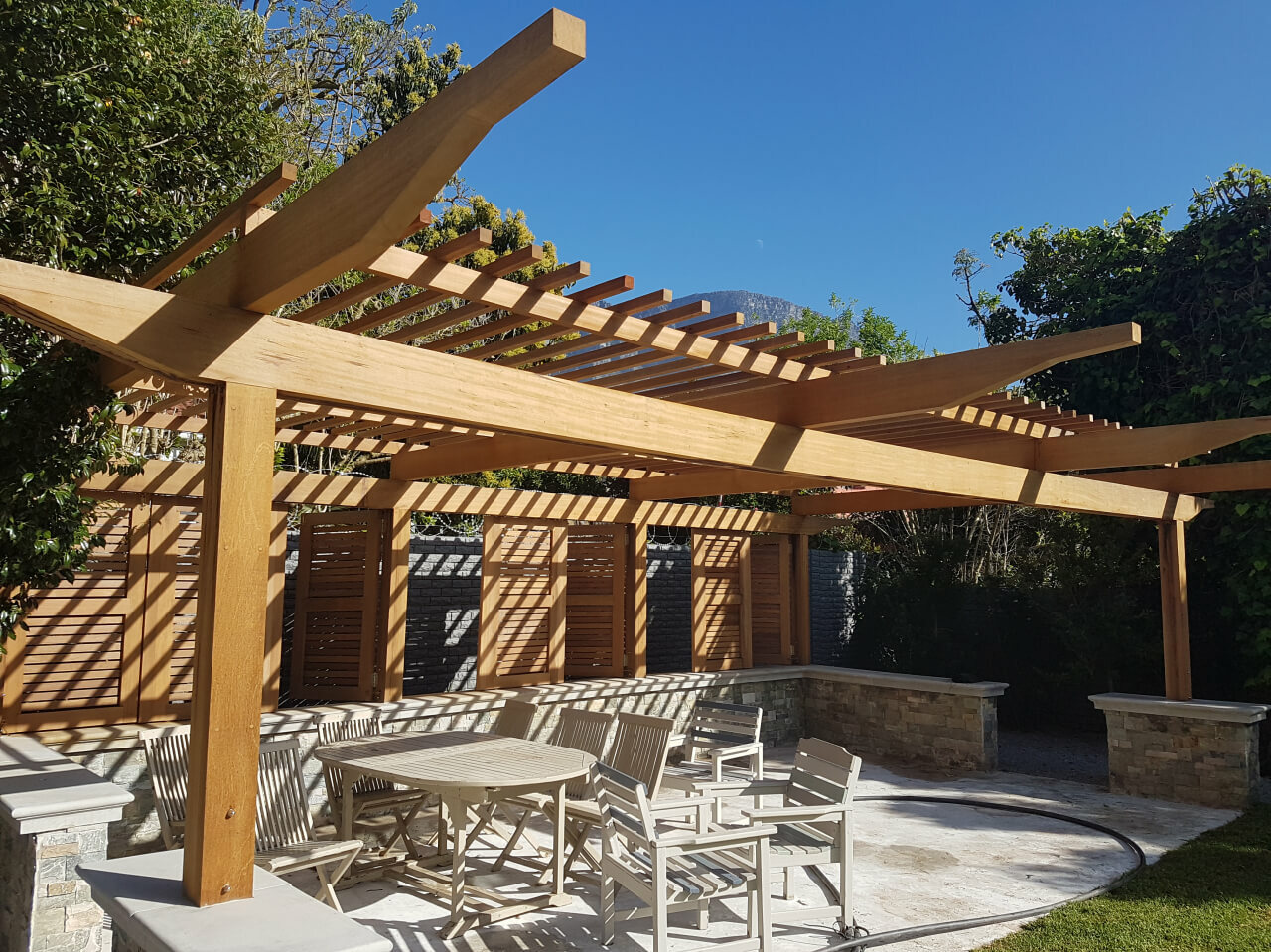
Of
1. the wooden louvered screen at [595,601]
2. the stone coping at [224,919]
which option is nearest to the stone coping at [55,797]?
the stone coping at [224,919]

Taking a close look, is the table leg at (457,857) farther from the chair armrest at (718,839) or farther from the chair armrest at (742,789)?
the chair armrest at (742,789)

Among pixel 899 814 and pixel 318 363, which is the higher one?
pixel 318 363

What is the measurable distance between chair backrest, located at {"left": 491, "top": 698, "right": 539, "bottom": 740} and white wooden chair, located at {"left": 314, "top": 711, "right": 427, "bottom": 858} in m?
0.86

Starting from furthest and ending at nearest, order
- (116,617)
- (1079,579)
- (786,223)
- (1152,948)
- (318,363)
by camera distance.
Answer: (786,223) < (1079,579) < (116,617) < (1152,948) < (318,363)

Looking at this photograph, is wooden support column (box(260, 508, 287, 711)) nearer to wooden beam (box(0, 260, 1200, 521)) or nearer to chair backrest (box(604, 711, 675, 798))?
chair backrest (box(604, 711, 675, 798))

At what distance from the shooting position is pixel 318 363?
3.46m

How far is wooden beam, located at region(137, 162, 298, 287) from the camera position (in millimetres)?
3010

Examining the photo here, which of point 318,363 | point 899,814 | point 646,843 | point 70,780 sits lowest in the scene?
point 899,814

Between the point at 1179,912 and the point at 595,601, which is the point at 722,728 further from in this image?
the point at 1179,912

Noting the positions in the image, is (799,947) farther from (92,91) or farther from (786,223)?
(786,223)

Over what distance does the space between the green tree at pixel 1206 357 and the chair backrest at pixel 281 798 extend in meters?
9.30

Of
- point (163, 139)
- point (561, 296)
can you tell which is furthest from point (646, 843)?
point (163, 139)

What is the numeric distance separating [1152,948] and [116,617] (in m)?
6.59

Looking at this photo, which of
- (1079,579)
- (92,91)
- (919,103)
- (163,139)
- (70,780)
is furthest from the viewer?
(919,103)
